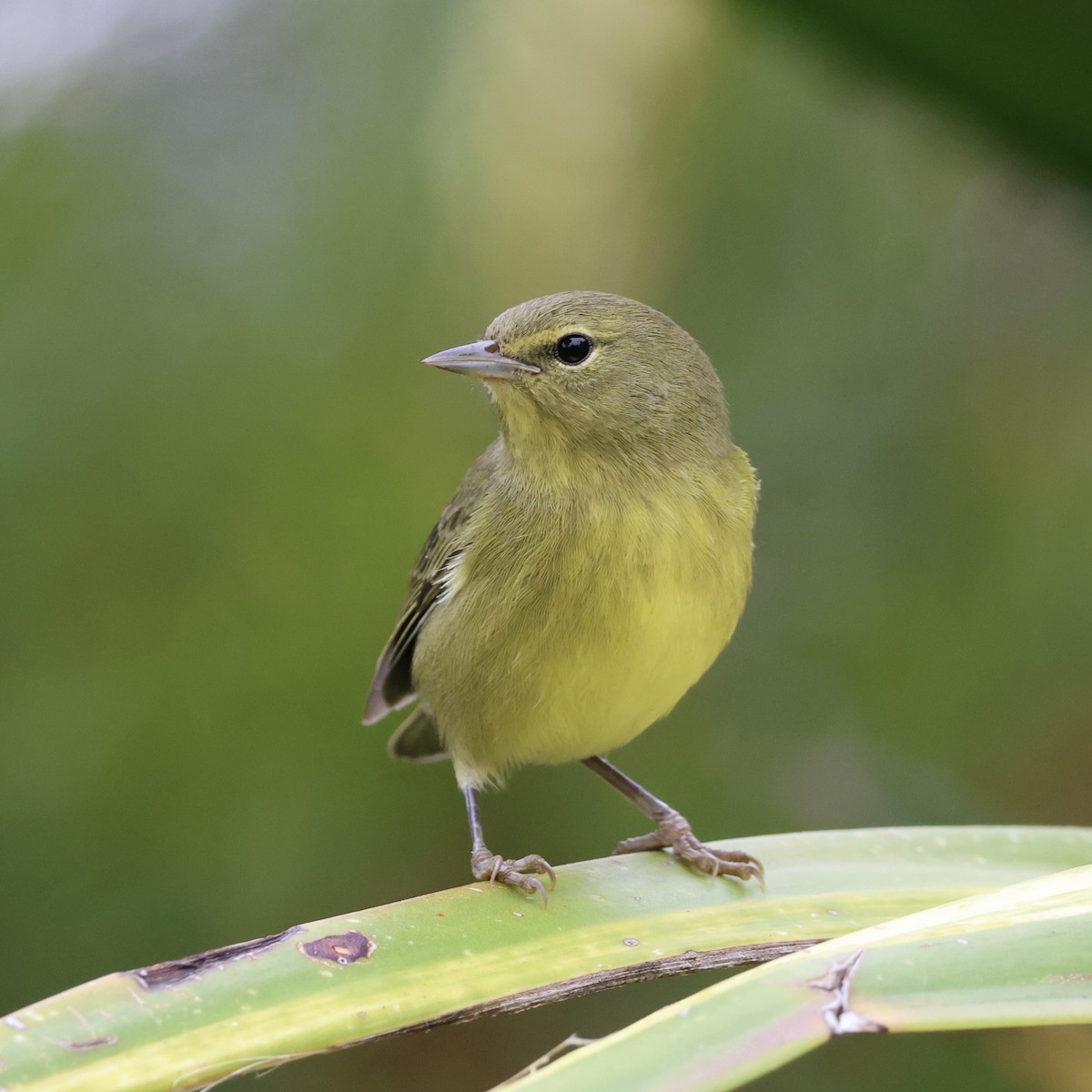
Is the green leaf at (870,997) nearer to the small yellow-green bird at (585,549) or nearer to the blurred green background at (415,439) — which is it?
the small yellow-green bird at (585,549)

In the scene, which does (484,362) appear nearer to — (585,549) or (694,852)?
(585,549)

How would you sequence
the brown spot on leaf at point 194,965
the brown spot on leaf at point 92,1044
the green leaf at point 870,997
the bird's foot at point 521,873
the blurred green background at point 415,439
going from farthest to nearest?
the blurred green background at point 415,439 → the bird's foot at point 521,873 → the brown spot on leaf at point 194,965 → the brown spot on leaf at point 92,1044 → the green leaf at point 870,997

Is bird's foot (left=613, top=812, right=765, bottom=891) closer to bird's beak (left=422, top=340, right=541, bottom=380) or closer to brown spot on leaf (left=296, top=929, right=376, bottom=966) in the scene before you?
brown spot on leaf (left=296, top=929, right=376, bottom=966)

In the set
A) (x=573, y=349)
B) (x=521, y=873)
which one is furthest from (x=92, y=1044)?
(x=573, y=349)

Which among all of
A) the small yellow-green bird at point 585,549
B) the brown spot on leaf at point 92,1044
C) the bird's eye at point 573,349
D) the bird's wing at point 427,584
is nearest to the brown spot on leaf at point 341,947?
the brown spot on leaf at point 92,1044

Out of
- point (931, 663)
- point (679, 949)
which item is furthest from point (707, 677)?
point (679, 949)

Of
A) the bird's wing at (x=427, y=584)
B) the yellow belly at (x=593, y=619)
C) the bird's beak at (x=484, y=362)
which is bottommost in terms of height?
the yellow belly at (x=593, y=619)

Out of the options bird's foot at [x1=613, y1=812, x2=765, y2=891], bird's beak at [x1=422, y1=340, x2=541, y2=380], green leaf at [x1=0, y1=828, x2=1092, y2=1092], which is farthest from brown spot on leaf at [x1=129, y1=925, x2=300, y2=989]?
bird's beak at [x1=422, y1=340, x2=541, y2=380]
